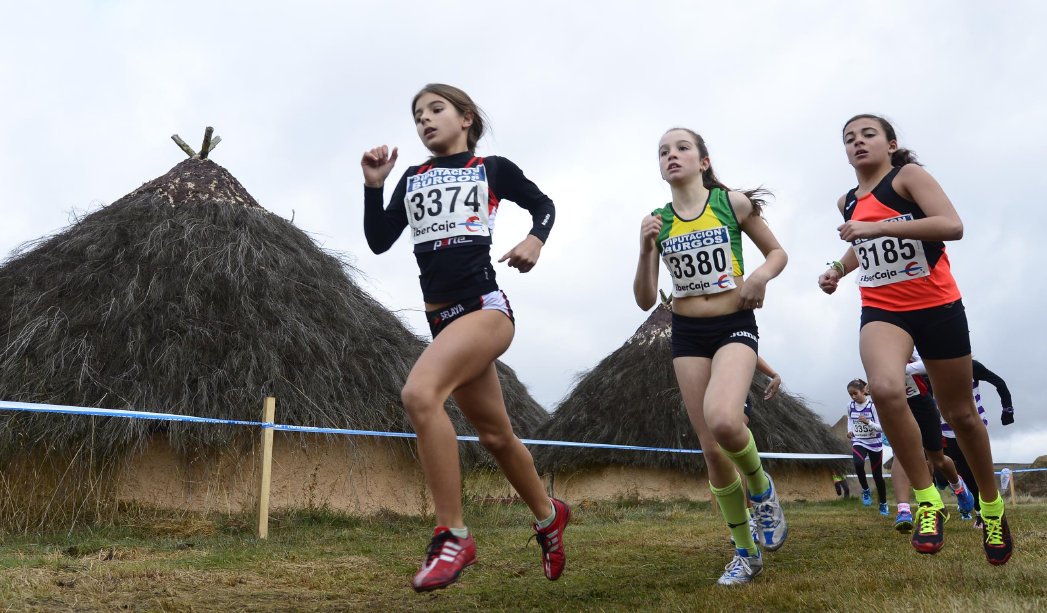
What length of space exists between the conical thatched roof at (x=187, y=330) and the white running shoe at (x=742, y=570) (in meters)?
6.57

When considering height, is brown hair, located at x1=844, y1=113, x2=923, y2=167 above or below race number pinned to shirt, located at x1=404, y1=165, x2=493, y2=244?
above

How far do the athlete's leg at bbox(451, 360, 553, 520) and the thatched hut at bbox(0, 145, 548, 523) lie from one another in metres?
6.21

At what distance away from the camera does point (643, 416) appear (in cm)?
1805

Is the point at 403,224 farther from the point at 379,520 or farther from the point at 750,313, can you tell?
the point at 379,520

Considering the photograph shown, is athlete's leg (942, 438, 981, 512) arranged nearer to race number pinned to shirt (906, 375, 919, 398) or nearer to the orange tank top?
race number pinned to shirt (906, 375, 919, 398)

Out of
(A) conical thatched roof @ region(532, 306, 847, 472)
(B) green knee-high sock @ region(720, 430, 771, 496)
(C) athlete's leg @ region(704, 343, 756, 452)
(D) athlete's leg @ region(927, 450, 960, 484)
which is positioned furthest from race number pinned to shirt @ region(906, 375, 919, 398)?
(A) conical thatched roof @ region(532, 306, 847, 472)

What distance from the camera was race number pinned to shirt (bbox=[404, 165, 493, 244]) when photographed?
3.90 meters

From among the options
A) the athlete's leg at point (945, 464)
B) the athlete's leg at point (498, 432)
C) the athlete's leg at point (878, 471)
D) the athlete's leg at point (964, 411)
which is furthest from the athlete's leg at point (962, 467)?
the athlete's leg at point (498, 432)

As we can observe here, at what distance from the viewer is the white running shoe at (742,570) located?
4.33 meters

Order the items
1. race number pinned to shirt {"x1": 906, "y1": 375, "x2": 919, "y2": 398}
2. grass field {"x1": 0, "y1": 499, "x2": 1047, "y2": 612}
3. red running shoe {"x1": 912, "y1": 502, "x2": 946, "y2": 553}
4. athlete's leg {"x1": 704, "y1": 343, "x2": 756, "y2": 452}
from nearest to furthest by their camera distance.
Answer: grass field {"x1": 0, "y1": 499, "x2": 1047, "y2": 612}
athlete's leg {"x1": 704, "y1": 343, "x2": 756, "y2": 452}
red running shoe {"x1": 912, "y1": 502, "x2": 946, "y2": 553}
race number pinned to shirt {"x1": 906, "y1": 375, "x2": 919, "y2": 398}

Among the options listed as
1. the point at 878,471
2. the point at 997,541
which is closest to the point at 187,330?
the point at 997,541

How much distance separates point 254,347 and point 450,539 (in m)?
7.60

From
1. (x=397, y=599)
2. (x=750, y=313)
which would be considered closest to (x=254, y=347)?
(x=397, y=599)

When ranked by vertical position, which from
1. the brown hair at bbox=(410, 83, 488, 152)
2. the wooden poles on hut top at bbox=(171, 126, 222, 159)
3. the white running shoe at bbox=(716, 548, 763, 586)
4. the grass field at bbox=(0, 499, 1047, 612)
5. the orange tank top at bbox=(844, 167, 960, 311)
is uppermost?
the wooden poles on hut top at bbox=(171, 126, 222, 159)
